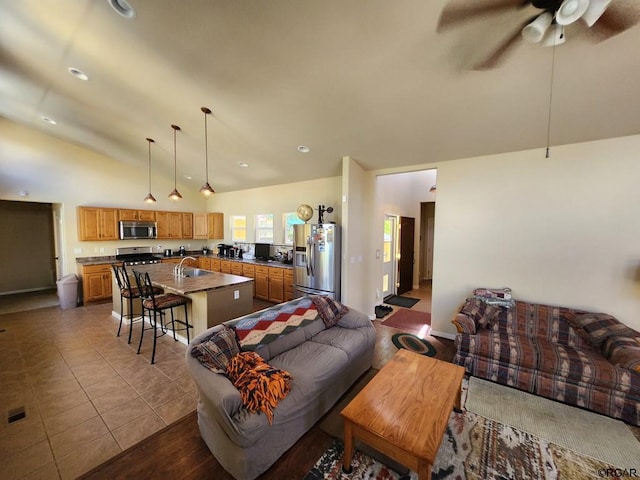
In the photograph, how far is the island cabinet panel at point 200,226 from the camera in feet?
24.7

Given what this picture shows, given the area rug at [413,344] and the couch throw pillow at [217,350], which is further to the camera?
the area rug at [413,344]

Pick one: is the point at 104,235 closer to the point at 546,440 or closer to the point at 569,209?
the point at 546,440

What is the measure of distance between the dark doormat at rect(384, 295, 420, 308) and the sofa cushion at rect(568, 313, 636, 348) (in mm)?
2885

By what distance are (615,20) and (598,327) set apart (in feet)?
9.18

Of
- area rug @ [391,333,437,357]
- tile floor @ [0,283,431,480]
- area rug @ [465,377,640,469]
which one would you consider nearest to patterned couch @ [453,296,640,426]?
area rug @ [465,377,640,469]

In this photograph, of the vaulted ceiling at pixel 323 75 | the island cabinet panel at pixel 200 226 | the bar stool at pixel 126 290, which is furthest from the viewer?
the island cabinet panel at pixel 200 226

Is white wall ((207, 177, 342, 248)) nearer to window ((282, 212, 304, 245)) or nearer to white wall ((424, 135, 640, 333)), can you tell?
window ((282, 212, 304, 245))

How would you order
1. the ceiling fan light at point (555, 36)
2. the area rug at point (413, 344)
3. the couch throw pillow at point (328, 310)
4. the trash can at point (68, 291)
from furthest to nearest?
the trash can at point (68, 291) < the area rug at point (413, 344) < the couch throw pillow at point (328, 310) < the ceiling fan light at point (555, 36)

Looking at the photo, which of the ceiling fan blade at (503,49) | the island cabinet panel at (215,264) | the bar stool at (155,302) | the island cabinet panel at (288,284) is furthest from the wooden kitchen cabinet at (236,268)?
the ceiling fan blade at (503,49)

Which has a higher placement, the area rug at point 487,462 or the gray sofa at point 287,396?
the gray sofa at point 287,396

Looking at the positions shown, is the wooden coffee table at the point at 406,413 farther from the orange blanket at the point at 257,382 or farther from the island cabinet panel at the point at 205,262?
the island cabinet panel at the point at 205,262

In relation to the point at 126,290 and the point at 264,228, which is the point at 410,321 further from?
the point at 126,290

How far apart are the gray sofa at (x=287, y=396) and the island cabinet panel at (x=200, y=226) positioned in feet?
19.0

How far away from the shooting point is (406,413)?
5.47 ft
